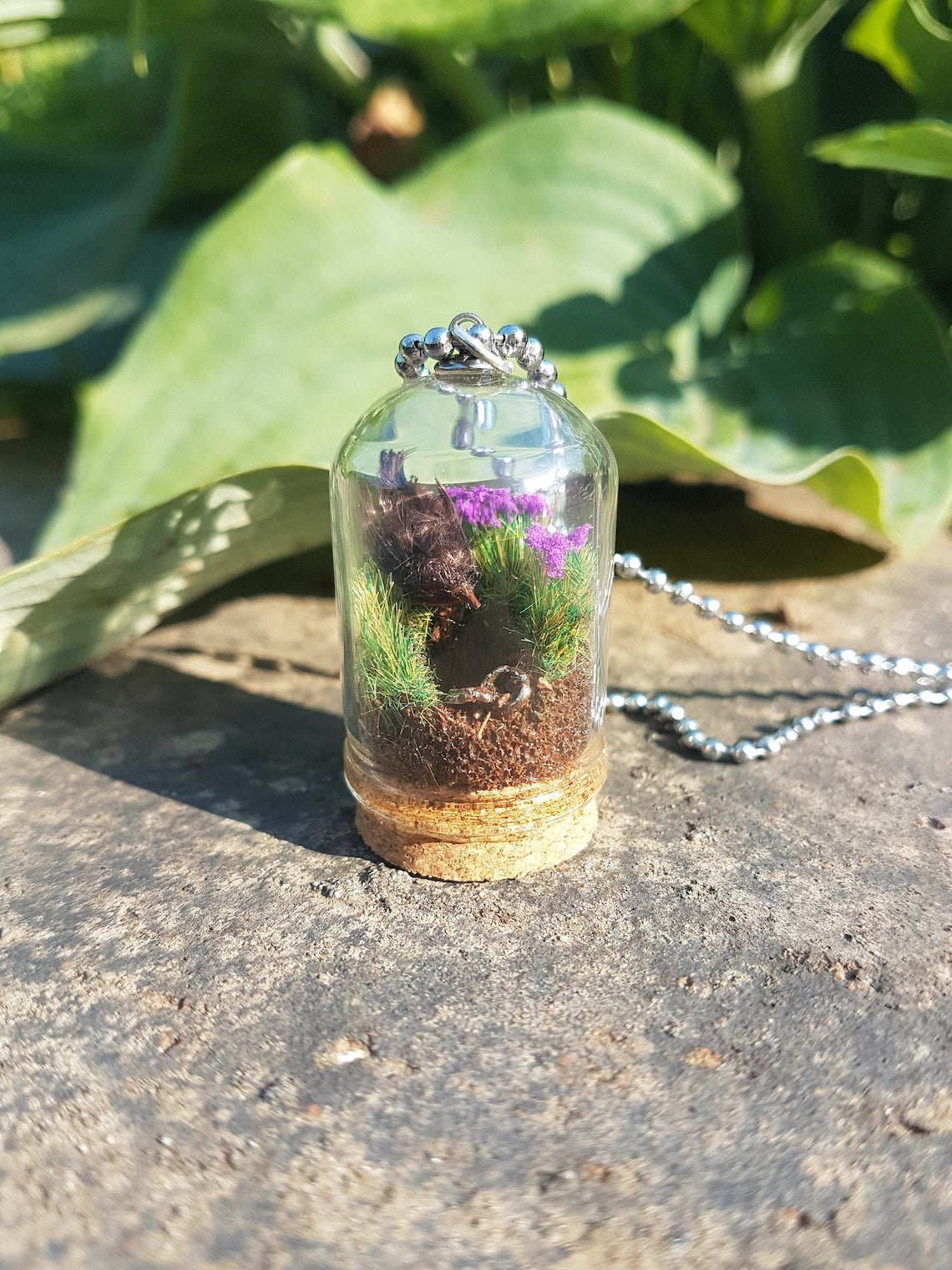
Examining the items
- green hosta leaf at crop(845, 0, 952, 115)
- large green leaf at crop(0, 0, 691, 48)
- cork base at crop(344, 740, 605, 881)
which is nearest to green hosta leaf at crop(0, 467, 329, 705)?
cork base at crop(344, 740, 605, 881)

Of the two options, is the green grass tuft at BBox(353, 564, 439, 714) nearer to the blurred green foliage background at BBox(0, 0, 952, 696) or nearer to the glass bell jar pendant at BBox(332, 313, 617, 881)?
the glass bell jar pendant at BBox(332, 313, 617, 881)

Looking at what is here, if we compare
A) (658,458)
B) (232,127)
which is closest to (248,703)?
(658,458)

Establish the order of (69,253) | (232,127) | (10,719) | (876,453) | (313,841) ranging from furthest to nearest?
(232,127), (69,253), (876,453), (10,719), (313,841)

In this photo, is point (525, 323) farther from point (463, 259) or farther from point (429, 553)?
point (429, 553)

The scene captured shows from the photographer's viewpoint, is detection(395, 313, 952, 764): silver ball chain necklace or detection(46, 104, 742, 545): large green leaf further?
detection(46, 104, 742, 545): large green leaf

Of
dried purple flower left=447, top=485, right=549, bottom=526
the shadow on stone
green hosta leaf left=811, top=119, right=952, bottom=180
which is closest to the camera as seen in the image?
dried purple flower left=447, top=485, right=549, bottom=526

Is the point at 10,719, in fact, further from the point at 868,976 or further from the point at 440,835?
the point at 868,976
